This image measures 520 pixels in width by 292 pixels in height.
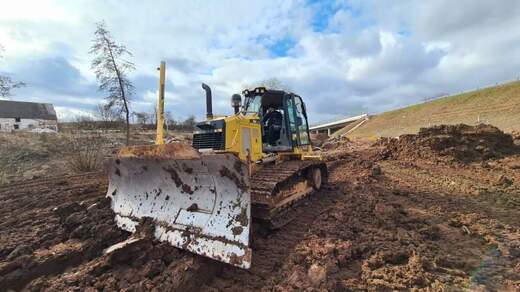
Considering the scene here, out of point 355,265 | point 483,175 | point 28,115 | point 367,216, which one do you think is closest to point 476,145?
point 483,175

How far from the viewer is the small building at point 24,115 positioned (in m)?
51.3

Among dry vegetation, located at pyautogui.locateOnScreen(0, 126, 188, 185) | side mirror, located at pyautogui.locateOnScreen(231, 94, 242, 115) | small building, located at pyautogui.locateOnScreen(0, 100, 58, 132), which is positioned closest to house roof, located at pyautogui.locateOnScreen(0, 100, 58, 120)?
small building, located at pyautogui.locateOnScreen(0, 100, 58, 132)

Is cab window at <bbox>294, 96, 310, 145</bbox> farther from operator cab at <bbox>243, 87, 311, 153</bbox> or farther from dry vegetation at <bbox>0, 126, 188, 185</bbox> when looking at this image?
dry vegetation at <bbox>0, 126, 188, 185</bbox>

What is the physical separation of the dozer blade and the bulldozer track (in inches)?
26.3

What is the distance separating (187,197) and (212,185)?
48cm

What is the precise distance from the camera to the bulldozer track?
16.5 feet

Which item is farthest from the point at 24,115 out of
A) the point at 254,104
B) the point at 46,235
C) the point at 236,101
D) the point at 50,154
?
the point at 46,235

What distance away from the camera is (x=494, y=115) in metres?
27.4

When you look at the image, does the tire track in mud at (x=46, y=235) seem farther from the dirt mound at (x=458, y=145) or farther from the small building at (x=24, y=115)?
→ the small building at (x=24, y=115)

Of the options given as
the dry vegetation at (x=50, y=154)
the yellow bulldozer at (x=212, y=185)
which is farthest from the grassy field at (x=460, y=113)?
the dry vegetation at (x=50, y=154)

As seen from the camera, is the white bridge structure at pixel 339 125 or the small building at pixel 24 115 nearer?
the small building at pixel 24 115

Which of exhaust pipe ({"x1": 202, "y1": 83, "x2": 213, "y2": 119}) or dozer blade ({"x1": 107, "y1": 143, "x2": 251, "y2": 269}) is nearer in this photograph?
dozer blade ({"x1": 107, "y1": 143, "x2": 251, "y2": 269})

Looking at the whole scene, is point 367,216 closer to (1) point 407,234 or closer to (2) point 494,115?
(1) point 407,234

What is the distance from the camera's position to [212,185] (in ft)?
15.8
